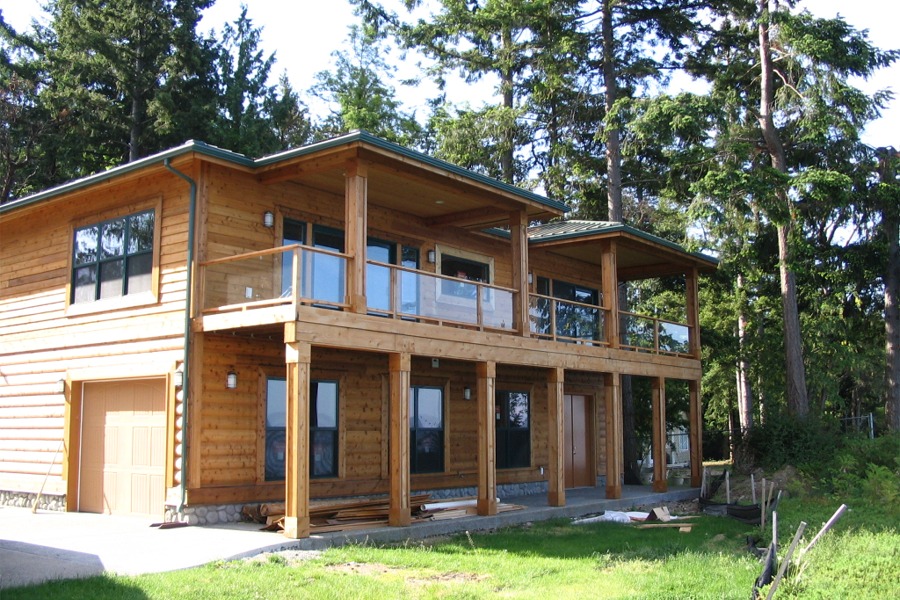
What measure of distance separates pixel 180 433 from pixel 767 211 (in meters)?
15.7

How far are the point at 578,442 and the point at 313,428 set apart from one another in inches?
365

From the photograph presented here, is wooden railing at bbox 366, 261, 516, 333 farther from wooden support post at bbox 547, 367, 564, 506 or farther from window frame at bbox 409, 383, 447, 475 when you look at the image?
window frame at bbox 409, 383, 447, 475

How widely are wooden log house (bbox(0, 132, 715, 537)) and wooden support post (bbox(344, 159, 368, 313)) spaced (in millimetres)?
42

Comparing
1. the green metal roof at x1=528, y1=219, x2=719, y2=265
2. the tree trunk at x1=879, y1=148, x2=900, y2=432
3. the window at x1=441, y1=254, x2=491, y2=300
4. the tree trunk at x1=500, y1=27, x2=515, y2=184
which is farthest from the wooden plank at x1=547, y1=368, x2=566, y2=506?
the tree trunk at x1=500, y1=27, x2=515, y2=184

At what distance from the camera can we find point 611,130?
2575cm

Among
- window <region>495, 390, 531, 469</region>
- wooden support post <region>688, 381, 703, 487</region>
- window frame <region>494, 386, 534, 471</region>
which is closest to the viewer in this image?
window frame <region>494, 386, 534, 471</region>

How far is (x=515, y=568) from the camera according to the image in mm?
10609

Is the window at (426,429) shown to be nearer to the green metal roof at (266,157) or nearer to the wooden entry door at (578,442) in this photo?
the green metal roof at (266,157)

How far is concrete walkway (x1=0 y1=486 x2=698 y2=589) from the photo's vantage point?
9.85 m

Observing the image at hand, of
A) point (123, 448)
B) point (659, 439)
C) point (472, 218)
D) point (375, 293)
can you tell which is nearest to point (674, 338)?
point (659, 439)

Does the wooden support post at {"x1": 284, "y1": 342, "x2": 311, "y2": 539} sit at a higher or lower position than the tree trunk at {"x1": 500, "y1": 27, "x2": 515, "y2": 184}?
lower

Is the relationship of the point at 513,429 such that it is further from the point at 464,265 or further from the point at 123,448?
the point at 123,448

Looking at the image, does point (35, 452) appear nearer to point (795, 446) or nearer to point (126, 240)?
point (126, 240)

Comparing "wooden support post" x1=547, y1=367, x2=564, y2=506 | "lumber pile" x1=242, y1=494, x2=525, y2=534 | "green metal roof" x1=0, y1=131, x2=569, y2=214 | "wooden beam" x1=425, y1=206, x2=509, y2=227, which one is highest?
"green metal roof" x1=0, y1=131, x2=569, y2=214
